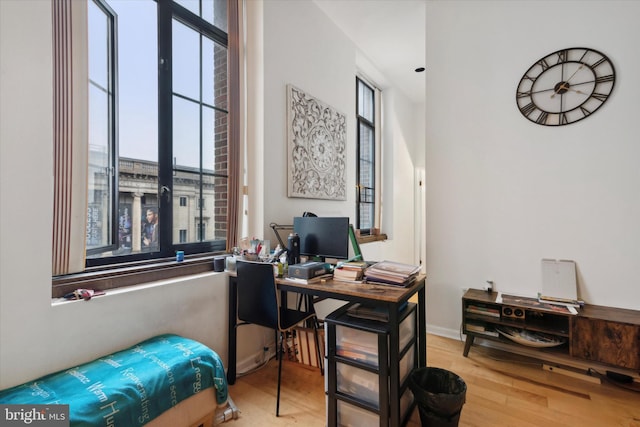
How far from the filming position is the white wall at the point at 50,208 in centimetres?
126

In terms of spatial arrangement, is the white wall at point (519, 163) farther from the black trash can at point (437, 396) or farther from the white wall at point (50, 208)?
the white wall at point (50, 208)

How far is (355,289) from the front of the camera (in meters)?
1.66

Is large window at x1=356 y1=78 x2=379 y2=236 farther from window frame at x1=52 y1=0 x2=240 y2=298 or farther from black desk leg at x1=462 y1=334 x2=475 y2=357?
window frame at x1=52 y1=0 x2=240 y2=298

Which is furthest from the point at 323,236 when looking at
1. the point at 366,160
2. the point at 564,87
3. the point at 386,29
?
the point at 366,160

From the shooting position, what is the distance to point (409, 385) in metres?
1.67

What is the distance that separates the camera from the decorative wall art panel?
8.90 ft

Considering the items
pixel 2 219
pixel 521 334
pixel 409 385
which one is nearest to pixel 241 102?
pixel 2 219

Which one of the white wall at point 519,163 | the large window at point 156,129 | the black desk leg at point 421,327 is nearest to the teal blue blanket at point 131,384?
the large window at point 156,129

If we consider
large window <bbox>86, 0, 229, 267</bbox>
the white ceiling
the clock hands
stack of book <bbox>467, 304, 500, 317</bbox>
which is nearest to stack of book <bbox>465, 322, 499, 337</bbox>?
stack of book <bbox>467, 304, 500, 317</bbox>

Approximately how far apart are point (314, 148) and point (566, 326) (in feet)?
8.40

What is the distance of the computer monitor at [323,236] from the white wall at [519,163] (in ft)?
4.14

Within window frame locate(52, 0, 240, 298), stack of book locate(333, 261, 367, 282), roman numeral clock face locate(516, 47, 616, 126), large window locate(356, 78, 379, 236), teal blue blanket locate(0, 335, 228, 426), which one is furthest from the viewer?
large window locate(356, 78, 379, 236)

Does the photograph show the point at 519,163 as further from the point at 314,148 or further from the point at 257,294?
the point at 257,294

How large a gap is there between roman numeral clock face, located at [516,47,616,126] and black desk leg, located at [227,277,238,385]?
2812 mm
